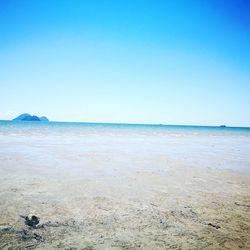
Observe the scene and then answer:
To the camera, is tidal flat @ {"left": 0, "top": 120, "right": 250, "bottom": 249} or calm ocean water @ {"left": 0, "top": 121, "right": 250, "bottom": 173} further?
calm ocean water @ {"left": 0, "top": 121, "right": 250, "bottom": 173}

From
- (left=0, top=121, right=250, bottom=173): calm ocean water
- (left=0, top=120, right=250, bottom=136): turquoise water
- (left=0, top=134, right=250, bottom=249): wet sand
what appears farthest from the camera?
(left=0, top=120, right=250, bottom=136): turquoise water

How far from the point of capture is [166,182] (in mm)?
7734

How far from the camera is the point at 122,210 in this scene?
16.4ft

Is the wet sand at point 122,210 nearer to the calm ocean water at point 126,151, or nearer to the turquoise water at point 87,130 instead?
the calm ocean water at point 126,151

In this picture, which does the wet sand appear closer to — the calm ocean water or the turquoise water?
the calm ocean water

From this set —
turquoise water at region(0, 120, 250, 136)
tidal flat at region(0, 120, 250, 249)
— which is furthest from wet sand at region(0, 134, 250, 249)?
turquoise water at region(0, 120, 250, 136)

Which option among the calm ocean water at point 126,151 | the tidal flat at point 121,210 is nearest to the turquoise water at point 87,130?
the calm ocean water at point 126,151

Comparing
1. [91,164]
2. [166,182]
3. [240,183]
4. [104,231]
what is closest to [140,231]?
[104,231]

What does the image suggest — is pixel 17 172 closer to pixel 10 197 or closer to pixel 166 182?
pixel 10 197

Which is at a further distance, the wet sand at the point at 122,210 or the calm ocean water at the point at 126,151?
the calm ocean water at the point at 126,151

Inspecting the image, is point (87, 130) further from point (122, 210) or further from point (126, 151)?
point (122, 210)

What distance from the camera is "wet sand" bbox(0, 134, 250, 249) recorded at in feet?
12.3

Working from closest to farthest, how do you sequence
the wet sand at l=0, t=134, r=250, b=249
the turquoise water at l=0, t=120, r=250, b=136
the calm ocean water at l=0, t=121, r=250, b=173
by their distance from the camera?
the wet sand at l=0, t=134, r=250, b=249
the calm ocean water at l=0, t=121, r=250, b=173
the turquoise water at l=0, t=120, r=250, b=136

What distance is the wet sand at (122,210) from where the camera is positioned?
375 cm
